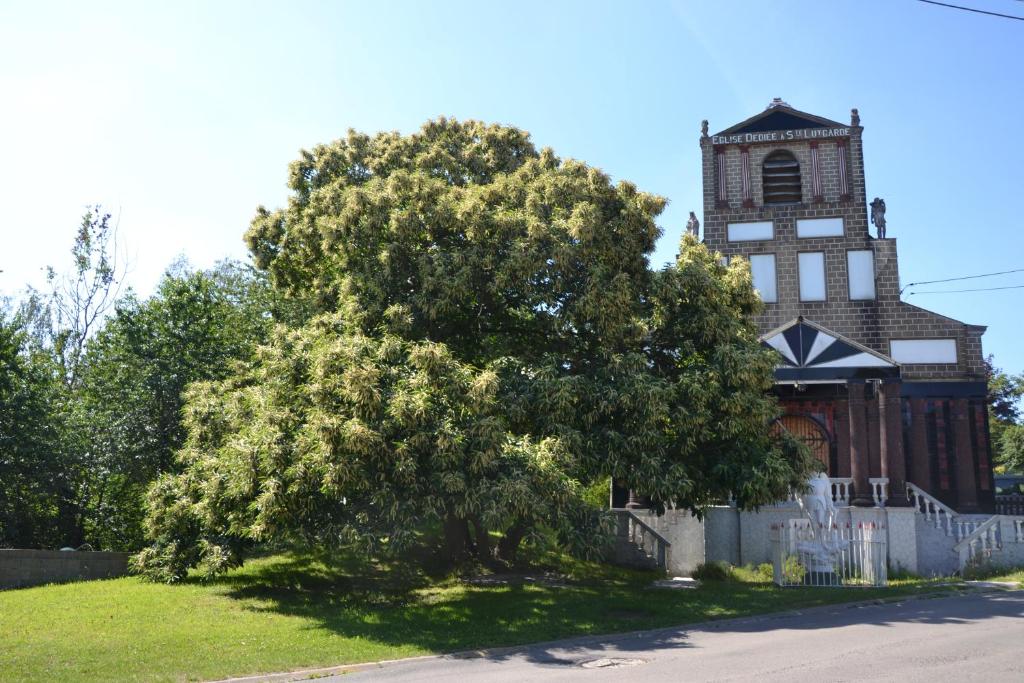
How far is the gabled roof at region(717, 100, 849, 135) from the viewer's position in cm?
2844

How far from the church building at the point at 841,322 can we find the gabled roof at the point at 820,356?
32 millimetres

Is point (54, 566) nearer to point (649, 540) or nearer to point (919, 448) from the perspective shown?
point (649, 540)

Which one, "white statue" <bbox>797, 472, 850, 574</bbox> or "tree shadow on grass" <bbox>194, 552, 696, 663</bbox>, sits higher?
"white statue" <bbox>797, 472, 850, 574</bbox>

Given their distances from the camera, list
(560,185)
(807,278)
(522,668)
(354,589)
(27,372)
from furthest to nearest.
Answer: (807,278) < (27,372) < (354,589) < (560,185) < (522,668)

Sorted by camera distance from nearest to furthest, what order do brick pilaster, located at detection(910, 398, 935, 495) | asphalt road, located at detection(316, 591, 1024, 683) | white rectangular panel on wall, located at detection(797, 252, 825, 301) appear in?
asphalt road, located at detection(316, 591, 1024, 683)
brick pilaster, located at detection(910, 398, 935, 495)
white rectangular panel on wall, located at detection(797, 252, 825, 301)

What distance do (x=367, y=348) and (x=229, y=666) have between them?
6264 millimetres

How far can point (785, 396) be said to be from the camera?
25.5 metres

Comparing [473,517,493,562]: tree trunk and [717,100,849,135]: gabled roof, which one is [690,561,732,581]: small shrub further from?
[717,100,849,135]: gabled roof

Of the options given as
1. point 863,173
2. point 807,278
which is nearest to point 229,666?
point 807,278

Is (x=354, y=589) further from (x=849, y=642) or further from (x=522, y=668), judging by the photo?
(x=849, y=642)

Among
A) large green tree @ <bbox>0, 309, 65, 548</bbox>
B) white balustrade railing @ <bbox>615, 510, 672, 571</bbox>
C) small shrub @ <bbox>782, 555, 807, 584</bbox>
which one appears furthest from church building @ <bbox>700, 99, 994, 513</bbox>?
large green tree @ <bbox>0, 309, 65, 548</bbox>

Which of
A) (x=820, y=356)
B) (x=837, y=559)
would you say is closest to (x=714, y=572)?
(x=837, y=559)

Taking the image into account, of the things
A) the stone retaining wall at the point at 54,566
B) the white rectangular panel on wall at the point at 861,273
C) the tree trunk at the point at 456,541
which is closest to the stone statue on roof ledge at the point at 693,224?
the white rectangular panel on wall at the point at 861,273

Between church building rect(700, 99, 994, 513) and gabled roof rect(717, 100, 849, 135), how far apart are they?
0.03m
